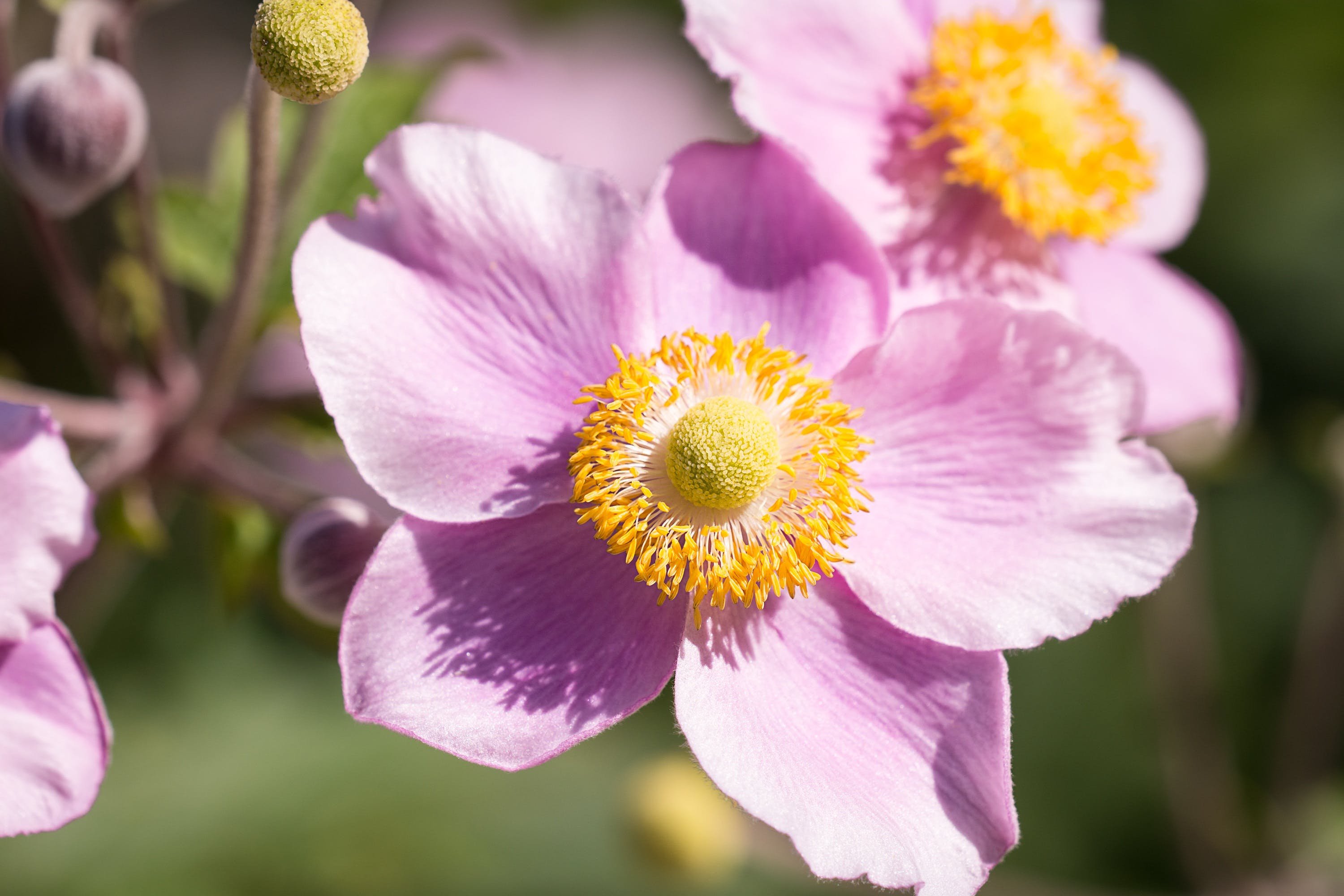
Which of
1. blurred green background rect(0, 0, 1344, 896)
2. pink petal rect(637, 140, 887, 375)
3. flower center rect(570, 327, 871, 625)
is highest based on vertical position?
pink petal rect(637, 140, 887, 375)

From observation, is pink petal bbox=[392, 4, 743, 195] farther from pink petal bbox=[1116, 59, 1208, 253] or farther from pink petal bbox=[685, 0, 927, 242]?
pink petal bbox=[685, 0, 927, 242]

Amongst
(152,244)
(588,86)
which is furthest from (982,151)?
(588,86)

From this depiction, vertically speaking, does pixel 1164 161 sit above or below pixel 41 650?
above

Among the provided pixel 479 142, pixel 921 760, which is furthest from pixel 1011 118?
pixel 921 760

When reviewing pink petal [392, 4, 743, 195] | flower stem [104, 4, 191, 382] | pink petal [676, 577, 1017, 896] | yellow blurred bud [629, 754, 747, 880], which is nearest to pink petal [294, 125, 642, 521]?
pink petal [676, 577, 1017, 896]

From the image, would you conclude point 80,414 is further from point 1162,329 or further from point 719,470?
point 1162,329

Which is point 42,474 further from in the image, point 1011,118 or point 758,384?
point 1011,118
